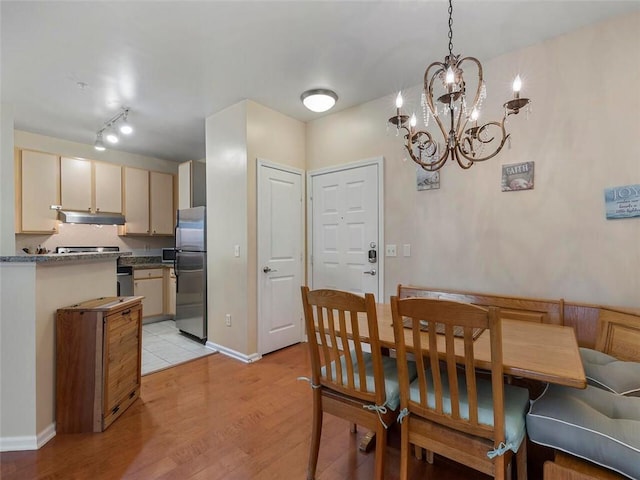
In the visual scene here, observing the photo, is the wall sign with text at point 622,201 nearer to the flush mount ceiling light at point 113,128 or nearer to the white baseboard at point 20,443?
the white baseboard at point 20,443

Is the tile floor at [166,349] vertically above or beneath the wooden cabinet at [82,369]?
beneath

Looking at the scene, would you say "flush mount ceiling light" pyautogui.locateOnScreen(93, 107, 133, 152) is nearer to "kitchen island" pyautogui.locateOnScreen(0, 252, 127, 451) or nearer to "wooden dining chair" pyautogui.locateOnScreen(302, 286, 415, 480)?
"kitchen island" pyautogui.locateOnScreen(0, 252, 127, 451)

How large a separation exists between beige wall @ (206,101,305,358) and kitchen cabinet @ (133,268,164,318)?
1.60 metres

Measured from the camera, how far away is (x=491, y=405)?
50.3 inches

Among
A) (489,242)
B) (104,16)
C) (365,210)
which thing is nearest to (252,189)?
(365,210)

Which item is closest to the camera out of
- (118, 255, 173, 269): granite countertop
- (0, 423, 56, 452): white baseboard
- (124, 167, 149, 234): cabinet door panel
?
(0, 423, 56, 452): white baseboard

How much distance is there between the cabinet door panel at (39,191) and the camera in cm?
383

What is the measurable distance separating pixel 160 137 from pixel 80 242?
1968 millimetres

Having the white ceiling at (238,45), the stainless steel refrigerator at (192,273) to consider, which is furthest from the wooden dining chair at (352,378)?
the stainless steel refrigerator at (192,273)

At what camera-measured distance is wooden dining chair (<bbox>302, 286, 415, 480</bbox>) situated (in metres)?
1.41

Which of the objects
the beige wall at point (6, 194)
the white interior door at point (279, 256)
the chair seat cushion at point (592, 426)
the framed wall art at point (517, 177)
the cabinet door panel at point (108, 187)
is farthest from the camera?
the cabinet door panel at point (108, 187)

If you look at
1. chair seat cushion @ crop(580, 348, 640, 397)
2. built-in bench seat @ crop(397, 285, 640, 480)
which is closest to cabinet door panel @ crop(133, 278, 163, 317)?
built-in bench seat @ crop(397, 285, 640, 480)

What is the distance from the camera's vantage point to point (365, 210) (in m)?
A: 3.26

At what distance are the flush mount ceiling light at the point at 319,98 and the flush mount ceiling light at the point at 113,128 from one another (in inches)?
75.8
